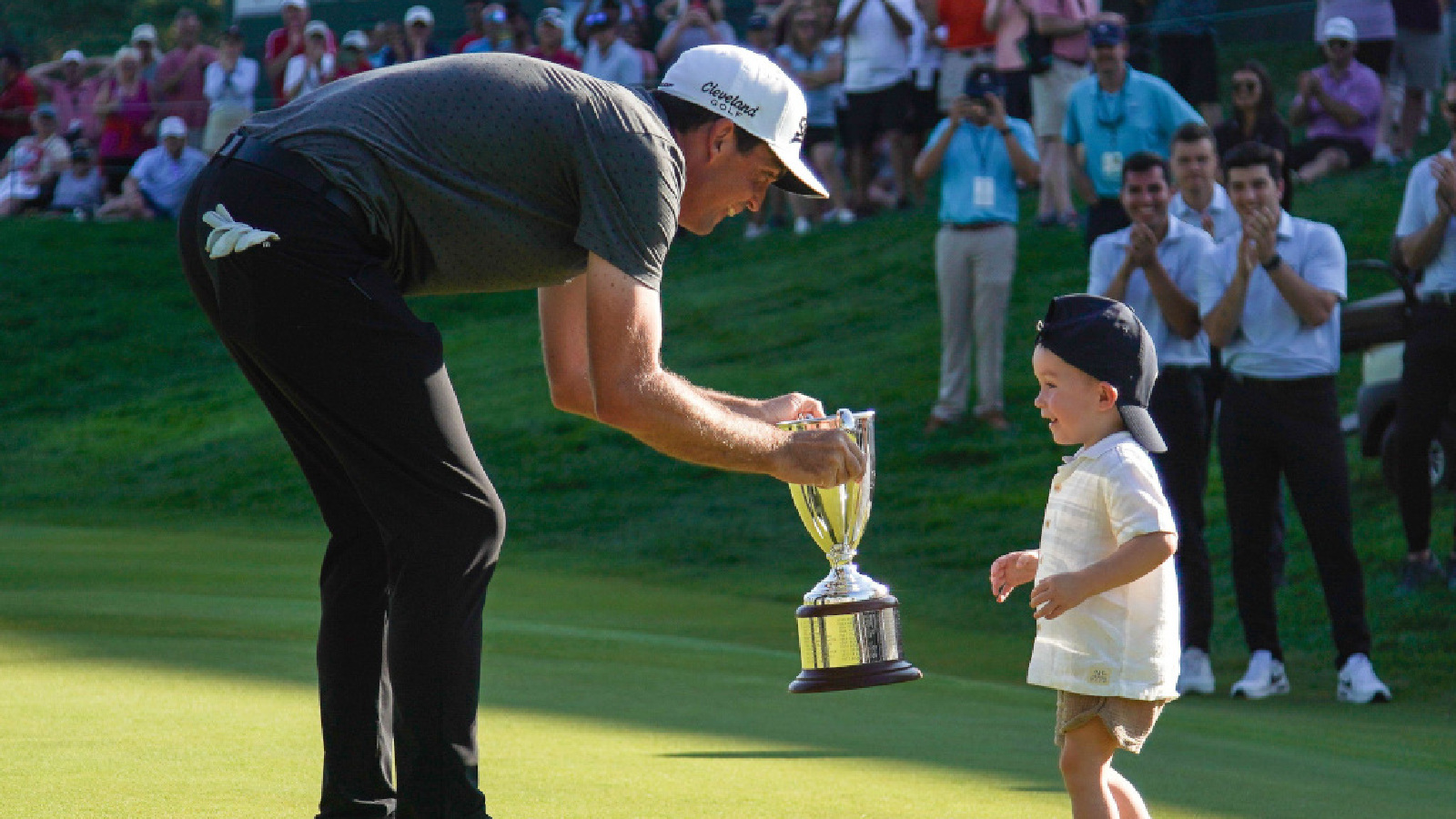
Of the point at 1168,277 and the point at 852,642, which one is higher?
the point at 852,642

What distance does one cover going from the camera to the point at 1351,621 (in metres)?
8.17

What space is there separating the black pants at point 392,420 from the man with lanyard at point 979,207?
32.3 feet

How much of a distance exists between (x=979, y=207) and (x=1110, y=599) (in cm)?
951

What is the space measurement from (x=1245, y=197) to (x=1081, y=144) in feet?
15.6

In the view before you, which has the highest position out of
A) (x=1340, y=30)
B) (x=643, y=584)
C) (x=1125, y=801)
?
(x=1340, y=30)

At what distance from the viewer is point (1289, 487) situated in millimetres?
→ 8219

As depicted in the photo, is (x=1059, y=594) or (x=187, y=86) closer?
(x=1059, y=594)

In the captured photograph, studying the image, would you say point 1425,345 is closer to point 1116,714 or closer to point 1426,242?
point 1426,242

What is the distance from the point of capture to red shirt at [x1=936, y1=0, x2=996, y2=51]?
1630 cm

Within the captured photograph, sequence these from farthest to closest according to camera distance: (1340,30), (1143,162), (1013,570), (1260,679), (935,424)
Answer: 1. (1340,30)
2. (935,424)
3. (1143,162)
4. (1260,679)
5. (1013,570)

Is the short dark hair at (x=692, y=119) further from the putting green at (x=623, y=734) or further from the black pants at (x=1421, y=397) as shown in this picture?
the black pants at (x=1421, y=397)

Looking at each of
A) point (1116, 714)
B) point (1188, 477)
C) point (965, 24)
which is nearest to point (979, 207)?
point (965, 24)

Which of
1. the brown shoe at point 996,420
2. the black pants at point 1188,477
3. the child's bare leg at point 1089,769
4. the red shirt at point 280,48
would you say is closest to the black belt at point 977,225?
the brown shoe at point 996,420

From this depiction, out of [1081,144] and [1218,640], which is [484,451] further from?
[1218,640]
